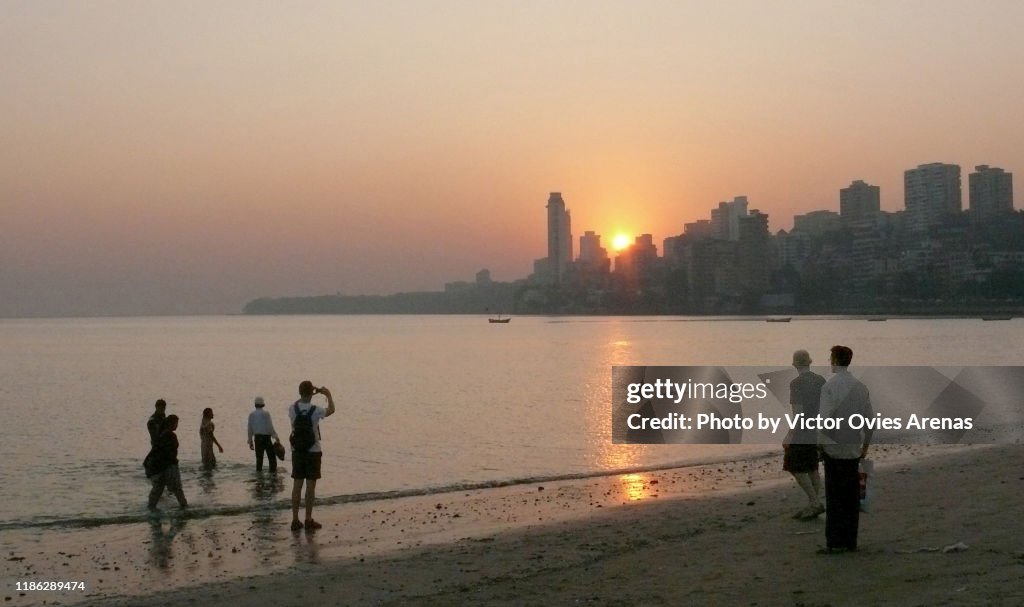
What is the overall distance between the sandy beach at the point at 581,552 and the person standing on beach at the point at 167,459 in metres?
0.68

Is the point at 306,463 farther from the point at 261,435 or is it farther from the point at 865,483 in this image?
the point at 261,435

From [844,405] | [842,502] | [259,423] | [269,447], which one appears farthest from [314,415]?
[269,447]

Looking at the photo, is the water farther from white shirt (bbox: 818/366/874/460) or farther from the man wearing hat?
white shirt (bbox: 818/366/874/460)

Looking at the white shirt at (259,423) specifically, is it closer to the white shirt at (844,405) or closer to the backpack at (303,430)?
the backpack at (303,430)

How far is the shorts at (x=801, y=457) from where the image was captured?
39.8 feet

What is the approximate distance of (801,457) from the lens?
12.2m

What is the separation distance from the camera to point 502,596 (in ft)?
33.2

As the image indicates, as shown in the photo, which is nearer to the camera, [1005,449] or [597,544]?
[597,544]

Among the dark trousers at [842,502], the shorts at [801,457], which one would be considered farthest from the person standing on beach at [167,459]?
the dark trousers at [842,502]

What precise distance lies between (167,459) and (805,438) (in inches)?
399

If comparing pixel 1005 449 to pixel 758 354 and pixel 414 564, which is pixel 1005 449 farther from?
pixel 758 354

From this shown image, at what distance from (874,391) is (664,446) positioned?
20125 millimetres

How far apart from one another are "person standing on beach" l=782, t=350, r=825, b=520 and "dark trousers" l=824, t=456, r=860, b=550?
3.62 feet

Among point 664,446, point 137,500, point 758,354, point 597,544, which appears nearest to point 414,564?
point 597,544
